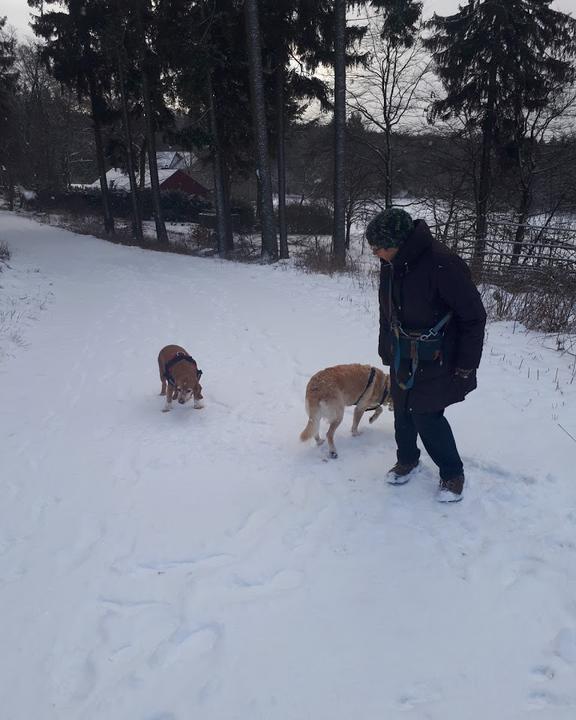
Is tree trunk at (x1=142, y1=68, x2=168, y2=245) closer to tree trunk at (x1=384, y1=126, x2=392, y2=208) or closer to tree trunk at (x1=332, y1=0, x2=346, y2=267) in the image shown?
tree trunk at (x1=332, y1=0, x2=346, y2=267)

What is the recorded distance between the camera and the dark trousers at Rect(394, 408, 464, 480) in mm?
3512

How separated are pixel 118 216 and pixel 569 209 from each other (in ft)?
108

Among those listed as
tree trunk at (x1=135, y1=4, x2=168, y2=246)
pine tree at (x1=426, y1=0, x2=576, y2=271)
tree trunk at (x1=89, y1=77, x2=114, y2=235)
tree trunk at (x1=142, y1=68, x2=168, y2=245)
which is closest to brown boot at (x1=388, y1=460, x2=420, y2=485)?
pine tree at (x1=426, y1=0, x2=576, y2=271)

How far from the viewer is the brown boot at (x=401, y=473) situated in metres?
4.00

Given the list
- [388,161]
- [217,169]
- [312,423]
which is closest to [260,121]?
[217,169]

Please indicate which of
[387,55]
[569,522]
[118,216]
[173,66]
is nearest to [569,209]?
[387,55]

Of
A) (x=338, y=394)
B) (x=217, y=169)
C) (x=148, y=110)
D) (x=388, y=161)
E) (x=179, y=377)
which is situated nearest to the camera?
(x=338, y=394)

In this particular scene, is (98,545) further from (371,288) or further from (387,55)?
(387,55)

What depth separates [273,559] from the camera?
3229 millimetres

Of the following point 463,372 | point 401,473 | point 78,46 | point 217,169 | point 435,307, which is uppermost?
point 78,46

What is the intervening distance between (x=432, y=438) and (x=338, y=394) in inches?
41.5

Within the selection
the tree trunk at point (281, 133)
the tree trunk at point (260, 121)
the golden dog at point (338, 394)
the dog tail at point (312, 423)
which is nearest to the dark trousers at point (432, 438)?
the golden dog at point (338, 394)

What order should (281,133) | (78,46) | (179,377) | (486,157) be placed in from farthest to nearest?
(78,46)
(281,133)
(486,157)
(179,377)

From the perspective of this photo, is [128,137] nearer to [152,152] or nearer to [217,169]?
[152,152]
